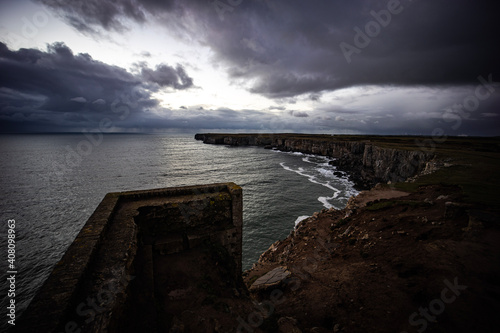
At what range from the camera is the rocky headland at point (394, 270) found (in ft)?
18.8

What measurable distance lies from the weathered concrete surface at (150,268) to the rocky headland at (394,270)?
69.4 inches

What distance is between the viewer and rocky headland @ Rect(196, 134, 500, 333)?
18.8 feet

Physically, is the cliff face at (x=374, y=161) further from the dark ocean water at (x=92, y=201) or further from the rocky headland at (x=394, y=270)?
the rocky headland at (x=394, y=270)

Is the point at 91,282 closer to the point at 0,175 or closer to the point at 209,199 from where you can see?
the point at 209,199

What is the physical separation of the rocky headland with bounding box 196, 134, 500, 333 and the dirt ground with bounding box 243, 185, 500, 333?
3 cm

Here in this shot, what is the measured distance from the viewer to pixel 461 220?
28.7ft

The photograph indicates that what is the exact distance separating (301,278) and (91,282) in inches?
324

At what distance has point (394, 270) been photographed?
7.60 metres

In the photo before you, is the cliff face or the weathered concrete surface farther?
the cliff face

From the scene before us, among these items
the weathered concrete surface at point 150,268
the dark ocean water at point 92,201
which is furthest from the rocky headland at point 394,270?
the dark ocean water at point 92,201

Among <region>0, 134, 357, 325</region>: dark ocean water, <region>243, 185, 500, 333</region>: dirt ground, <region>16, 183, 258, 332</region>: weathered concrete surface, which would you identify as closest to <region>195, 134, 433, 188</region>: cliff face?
<region>0, 134, 357, 325</region>: dark ocean water

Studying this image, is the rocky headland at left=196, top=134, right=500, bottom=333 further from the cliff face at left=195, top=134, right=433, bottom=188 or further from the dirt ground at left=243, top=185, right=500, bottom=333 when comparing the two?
the cliff face at left=195, top=134, right=433, bottom=188

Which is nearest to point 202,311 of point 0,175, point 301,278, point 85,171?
point 301,278

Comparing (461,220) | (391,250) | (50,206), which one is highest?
(461,220)
